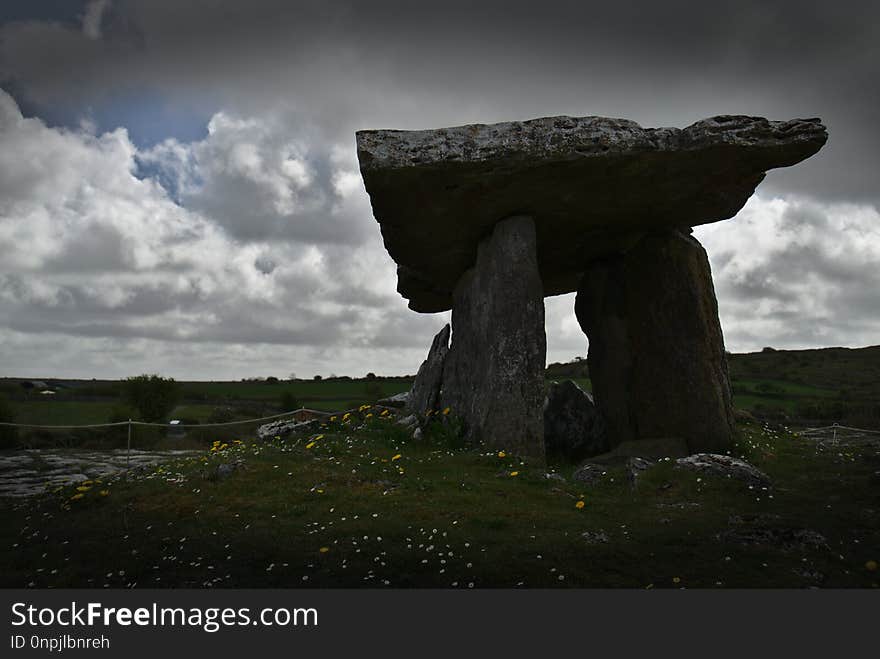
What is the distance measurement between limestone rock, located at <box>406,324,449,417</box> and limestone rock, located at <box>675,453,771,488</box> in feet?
20.7

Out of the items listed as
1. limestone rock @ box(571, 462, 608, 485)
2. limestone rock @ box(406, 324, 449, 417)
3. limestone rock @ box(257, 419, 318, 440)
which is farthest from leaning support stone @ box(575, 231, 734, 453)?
limestone rock @ box(257, 419, 318, 440)

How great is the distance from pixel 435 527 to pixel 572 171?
278 inches

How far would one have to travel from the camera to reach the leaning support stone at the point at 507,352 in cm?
1193

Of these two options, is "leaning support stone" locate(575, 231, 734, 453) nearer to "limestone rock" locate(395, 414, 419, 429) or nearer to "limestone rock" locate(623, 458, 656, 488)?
"limestone rock" locate(623, 458, 656, 488)

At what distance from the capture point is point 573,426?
15812 mm

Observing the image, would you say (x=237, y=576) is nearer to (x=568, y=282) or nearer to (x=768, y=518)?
(x=768, y=518)

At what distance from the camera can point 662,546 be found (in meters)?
6.87

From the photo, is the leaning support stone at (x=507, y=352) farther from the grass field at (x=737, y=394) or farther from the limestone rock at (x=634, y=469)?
the grass field at (x=737, y=394)

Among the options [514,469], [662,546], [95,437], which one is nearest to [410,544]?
[662,546]

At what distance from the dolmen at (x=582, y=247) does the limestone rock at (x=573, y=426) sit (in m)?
0.39

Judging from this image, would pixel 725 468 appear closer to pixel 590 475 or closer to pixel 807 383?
pixel 590 475

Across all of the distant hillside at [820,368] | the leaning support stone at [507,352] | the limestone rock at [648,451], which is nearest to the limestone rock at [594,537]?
the leaning support stone at [507,352]

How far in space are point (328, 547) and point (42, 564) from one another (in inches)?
134

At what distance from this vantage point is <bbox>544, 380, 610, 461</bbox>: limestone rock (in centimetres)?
1541
